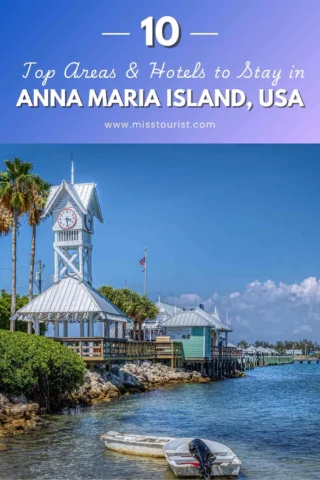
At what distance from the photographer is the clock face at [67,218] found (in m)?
41.8

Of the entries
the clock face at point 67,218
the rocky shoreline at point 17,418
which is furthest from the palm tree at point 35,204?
the rocky shoreline at point 17,418

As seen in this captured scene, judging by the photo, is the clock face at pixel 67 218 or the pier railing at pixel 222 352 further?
the pier railing at pixel 222 352

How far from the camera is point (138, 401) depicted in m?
34.4

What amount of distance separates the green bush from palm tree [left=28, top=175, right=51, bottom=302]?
64.0 feet

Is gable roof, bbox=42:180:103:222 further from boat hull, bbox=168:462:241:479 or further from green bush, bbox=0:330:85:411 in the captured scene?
boat hull, bbox=168:462:241:479

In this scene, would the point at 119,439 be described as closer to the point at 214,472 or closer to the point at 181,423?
the point at 214,472

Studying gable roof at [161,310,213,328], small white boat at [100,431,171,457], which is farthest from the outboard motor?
gable roof at [161,310,213,328]

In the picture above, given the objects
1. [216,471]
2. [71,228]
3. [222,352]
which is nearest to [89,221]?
[71,228]

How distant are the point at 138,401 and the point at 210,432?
1054cm

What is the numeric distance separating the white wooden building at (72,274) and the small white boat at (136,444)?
1915 centimetres

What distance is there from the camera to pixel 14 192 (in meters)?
46.4

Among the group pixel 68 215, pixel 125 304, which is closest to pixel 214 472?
pixel 68 215

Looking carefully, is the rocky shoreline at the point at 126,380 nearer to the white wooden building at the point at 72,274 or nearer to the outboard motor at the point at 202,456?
the white wooden building at the point at 72,274

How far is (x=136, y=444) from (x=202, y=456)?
11.2ft
